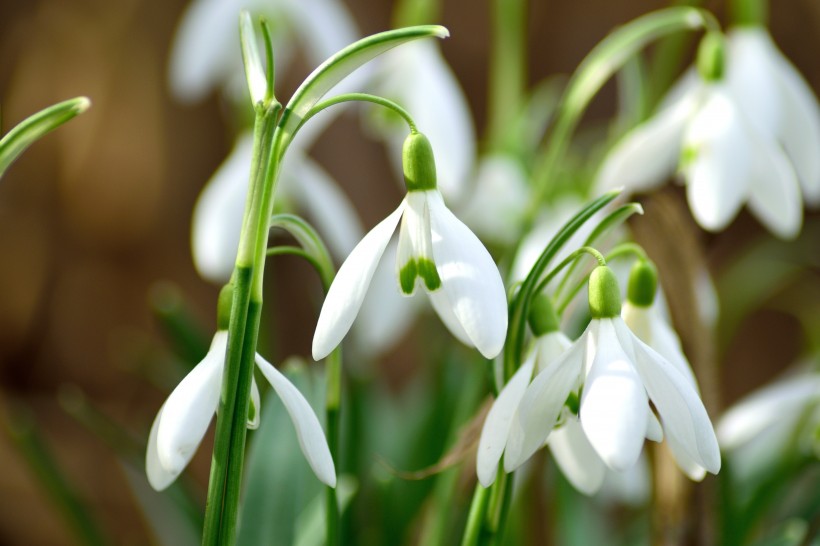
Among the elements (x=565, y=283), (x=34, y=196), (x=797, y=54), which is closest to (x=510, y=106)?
(x=565, y=283)

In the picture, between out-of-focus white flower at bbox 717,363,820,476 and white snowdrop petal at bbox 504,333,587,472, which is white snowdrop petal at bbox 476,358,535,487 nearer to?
white snowdrop petal at bbox 504,333,587,472

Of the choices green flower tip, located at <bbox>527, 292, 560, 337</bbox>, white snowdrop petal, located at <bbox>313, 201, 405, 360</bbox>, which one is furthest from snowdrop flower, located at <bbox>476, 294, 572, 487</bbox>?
white snowdrop petal, located at <bbox>313, 201, 405, 360</bbox>

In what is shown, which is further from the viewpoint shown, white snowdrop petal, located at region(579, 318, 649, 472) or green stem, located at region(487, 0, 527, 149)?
green stem, located at region(487, 0, 527, 149)

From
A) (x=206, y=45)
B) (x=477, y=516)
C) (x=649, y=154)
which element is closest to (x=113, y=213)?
(x=206, y=45)

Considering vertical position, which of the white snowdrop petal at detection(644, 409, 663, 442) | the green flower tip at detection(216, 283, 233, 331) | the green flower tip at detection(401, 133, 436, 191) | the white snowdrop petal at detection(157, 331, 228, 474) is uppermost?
the green flower tip at detection(401, 133, 436, 191)

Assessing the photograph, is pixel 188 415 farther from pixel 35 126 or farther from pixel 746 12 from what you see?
pixel 746 12

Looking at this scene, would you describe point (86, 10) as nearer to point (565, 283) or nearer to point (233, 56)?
point (233, 56)
